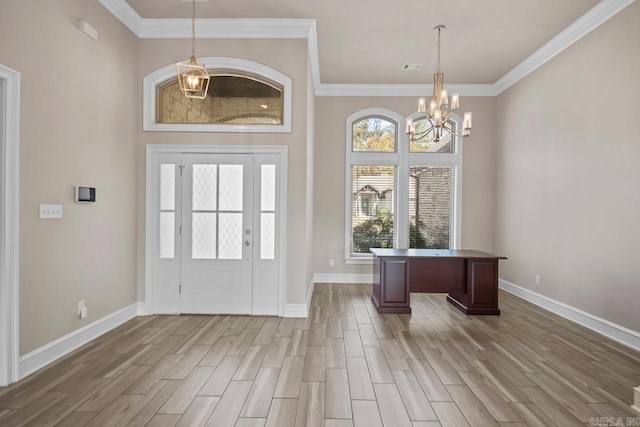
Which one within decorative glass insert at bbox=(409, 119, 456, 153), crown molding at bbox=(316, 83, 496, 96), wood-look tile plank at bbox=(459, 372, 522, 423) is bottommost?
wood-look tile plank at bbox=(459, 372, 522, 423)

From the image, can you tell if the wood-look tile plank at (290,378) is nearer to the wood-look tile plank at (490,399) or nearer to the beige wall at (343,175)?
the wood-look tile plank at (490,399)

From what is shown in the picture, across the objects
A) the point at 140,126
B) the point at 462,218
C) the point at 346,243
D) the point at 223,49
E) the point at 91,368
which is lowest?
the point at 91,368

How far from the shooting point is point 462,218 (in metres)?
6.30

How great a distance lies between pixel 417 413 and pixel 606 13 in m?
4.57

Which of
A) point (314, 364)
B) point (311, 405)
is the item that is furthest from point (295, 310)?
point (311, 405)

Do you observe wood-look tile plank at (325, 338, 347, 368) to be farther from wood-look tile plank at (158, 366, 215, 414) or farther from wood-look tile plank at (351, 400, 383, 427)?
wood-look tile plank at (158, 366, 215, 414)

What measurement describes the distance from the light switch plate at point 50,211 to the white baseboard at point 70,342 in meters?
1.11

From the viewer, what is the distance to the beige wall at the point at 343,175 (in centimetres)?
629

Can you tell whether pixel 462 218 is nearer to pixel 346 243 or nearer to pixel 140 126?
pixel 346 243

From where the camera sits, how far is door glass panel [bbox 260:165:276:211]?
14.2 ft

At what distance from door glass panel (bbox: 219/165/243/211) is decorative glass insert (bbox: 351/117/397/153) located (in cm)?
275

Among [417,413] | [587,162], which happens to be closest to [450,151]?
[587,162]

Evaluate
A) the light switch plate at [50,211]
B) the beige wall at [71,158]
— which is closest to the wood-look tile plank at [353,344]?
the beige wall at [71,158]

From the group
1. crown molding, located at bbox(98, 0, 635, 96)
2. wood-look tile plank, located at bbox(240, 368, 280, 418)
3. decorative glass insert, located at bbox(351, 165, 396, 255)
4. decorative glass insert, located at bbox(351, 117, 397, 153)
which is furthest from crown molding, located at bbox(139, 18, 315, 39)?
wood-look tile plank, located at bbox(240, 368, 280, 418)
